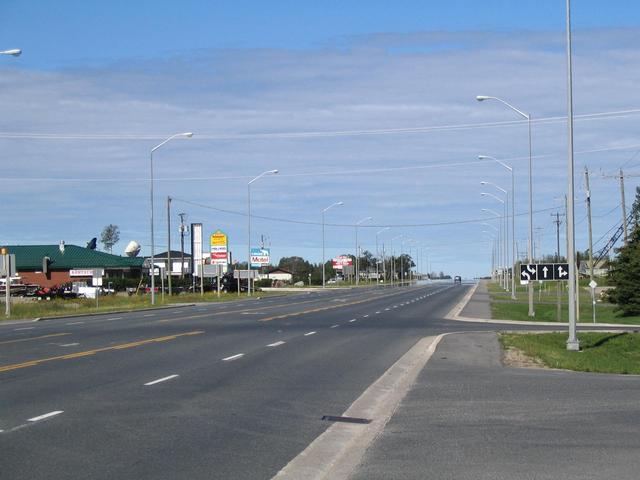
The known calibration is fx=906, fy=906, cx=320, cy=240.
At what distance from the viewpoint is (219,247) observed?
3954 inches

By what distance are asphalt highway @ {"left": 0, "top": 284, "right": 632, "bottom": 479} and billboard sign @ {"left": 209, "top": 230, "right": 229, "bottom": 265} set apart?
229 feet

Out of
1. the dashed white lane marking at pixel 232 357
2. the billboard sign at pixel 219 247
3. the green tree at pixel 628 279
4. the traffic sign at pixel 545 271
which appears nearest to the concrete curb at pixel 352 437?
the dashed white lane marking at pixel 232 357

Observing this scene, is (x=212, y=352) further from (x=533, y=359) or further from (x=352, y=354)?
(x=533, y=359)

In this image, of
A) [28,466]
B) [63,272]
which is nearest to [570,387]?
[28,466]

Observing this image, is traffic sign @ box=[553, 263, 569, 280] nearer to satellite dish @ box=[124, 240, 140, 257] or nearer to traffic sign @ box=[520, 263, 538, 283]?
traffic sign @ box=[520, 263, 538, 283]

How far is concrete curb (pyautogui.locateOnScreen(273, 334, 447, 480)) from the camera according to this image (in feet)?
30.4

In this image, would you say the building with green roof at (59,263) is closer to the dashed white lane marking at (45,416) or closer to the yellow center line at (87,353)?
the yellow center line at (87,353)

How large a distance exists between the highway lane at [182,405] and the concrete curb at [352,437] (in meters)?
0.22

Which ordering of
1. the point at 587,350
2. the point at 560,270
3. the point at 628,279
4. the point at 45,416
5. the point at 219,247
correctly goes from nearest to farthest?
the point at 45,416 → the point at 587,350 → the point at 560,270 → the point at 628,279 → the point at 219,247

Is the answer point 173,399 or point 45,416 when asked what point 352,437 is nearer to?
point 173,399

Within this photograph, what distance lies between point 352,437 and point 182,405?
133 inches

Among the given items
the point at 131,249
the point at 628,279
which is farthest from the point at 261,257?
the point at 628,279

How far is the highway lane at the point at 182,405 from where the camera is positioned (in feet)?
31.5

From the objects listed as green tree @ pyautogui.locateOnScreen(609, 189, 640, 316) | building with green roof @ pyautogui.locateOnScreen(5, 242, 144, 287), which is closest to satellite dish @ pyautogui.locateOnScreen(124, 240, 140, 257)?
building with green roof @ pyautogui.locateOnScreen(5, 242, 144, 287)
